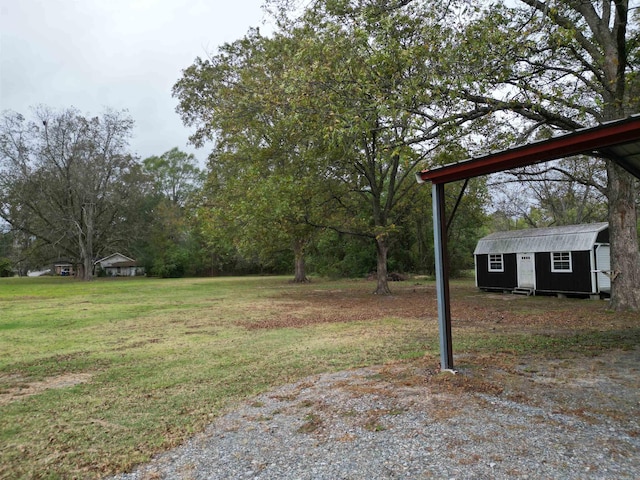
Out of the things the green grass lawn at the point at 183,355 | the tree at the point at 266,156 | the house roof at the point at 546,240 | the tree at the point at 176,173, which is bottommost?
the green grass lawn at the point at 183,355

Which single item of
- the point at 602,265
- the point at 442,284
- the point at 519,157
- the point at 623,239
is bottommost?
the point at 602,265

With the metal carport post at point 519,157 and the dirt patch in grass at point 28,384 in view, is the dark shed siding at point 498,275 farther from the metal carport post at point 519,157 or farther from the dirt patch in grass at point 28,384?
the dirt patch in grass at point 28,384

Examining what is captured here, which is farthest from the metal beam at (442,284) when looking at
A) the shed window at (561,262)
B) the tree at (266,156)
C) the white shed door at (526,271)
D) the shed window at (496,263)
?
the shed window at (496,263)

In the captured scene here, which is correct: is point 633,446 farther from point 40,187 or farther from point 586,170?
point 40,187

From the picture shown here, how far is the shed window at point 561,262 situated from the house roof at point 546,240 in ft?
0.60

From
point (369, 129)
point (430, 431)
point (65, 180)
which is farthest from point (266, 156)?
point (65, 180)

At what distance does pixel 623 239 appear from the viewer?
11414 millimetres

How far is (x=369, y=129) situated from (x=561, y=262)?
1184cm

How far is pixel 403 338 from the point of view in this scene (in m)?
8.55

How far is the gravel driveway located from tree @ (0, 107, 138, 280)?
40020mm

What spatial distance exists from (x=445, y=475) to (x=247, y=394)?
277cm

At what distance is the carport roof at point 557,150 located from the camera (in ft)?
13.0

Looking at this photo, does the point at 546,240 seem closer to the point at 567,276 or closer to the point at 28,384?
the point at 567,276

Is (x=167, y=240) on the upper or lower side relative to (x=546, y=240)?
upper
